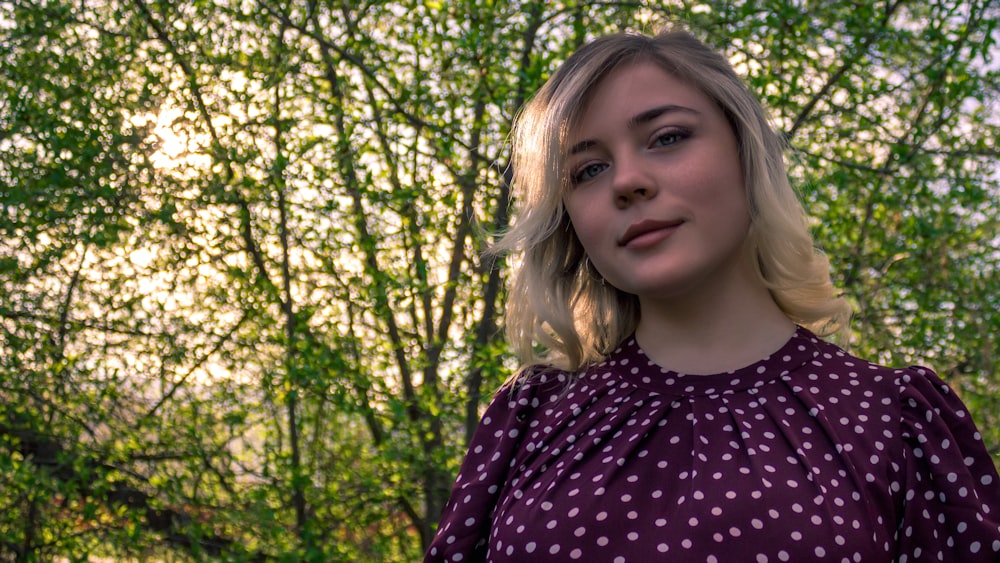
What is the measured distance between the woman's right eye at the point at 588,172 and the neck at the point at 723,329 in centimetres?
22

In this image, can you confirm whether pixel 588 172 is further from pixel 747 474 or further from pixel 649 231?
pixel 747 474

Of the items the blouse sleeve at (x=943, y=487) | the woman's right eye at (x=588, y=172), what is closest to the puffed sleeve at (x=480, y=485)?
the woman's right eye at (x=588, y=172)

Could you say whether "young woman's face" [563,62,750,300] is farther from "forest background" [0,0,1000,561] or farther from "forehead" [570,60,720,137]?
"forest background" [0,0,1000,561]

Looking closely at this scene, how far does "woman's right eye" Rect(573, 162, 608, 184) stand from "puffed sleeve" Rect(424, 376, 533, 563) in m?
0.36

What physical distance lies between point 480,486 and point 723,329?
44 cm

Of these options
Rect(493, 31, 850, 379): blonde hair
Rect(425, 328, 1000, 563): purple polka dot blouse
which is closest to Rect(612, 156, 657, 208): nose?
Rect(493, 31, 850, 379): blonde hair

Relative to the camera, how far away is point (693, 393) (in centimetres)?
146

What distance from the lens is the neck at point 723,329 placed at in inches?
57.9

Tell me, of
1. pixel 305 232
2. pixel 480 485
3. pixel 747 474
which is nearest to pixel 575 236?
pixel 480 485

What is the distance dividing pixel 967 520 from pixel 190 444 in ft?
9.35

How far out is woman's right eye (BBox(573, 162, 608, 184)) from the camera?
149 centimetres

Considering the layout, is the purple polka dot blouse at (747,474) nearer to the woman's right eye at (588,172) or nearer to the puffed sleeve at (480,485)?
the puffed sleeve at (480,485)

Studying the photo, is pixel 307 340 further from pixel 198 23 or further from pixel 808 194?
pixel 808 194

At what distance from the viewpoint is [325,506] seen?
3.51 metres
